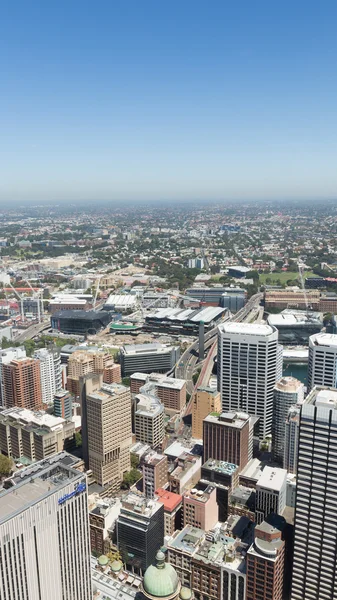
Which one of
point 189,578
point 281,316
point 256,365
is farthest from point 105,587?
point 281,316

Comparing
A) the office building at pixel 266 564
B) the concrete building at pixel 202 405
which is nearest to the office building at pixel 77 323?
the concrete building at pixel 202 405

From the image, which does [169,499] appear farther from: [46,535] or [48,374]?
[48,374]

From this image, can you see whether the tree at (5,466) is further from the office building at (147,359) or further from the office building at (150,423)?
the office building at (147,359)

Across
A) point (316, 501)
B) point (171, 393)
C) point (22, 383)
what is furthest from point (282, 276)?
point (316, 501)

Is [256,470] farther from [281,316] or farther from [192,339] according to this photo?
[281,316]

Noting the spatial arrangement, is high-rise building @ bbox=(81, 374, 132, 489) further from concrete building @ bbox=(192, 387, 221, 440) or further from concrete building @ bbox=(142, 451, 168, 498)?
concrete building @ bbox=(192, 387, 221, 440)

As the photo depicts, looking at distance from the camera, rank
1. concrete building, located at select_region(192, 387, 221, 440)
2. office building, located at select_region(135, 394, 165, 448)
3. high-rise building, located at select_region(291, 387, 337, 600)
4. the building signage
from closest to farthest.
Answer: the building signage < high-rise building, located at select_region(291, 387, 337, 600) < office building, located at select_region(135, 394, 165, 448) < concrete building, located at select_region(192, 387, 221, 440)

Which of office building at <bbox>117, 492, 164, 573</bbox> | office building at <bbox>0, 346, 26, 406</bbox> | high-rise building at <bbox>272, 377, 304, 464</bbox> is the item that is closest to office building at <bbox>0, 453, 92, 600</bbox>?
office building at <bbox>117, 492, 164, 573</bbox>
